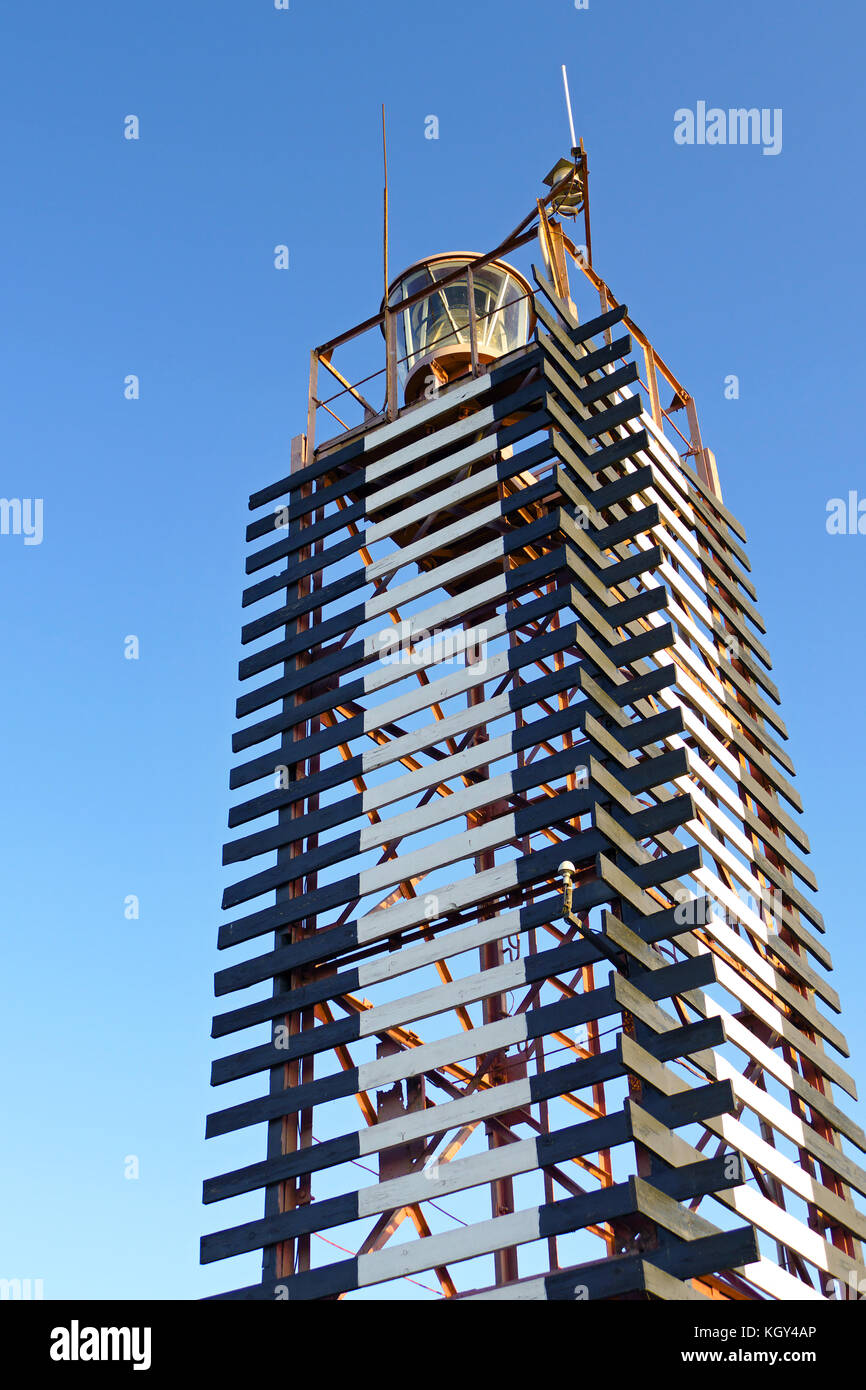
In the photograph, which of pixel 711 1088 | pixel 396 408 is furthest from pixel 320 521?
pixel 711 1088

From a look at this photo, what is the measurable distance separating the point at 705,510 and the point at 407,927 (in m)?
12.1

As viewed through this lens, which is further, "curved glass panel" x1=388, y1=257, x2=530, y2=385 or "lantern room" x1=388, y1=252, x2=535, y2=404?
"curved glass panel" x1=388, y1=257, x2=530, y2=385

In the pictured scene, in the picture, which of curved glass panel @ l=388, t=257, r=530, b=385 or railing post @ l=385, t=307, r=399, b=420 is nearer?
railing post @ l=385, t=307, r=399, b=420

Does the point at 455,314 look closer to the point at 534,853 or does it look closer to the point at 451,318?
the point at 451,318

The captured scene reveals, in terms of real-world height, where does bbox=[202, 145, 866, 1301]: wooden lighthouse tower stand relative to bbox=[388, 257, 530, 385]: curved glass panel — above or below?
below

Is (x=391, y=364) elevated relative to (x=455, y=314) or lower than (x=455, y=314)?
lower

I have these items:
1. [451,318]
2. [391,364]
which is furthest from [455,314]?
[391,364]

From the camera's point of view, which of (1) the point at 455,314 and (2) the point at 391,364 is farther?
(1) the point at 455,314

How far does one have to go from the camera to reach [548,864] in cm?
2478

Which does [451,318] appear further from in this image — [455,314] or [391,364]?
[391,364]

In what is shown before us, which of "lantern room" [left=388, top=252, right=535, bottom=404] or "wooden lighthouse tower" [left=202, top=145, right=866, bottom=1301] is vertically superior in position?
"lantern room" [left=388, top=252, right=535, bottom=404]

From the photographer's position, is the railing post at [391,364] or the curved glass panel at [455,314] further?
the curved glass panel at [455,314]

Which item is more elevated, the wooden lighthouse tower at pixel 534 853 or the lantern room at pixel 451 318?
the lantern room at pixel 451 318
